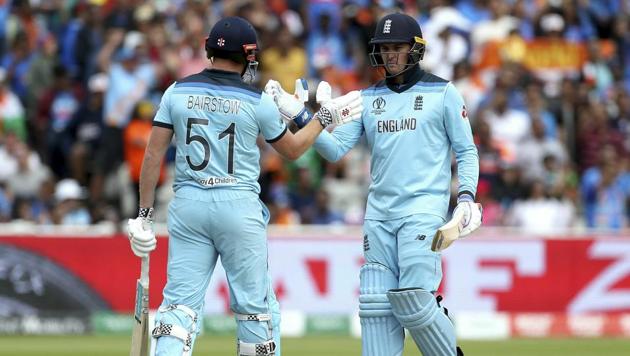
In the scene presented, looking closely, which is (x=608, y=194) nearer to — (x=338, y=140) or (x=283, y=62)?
(x=283, y=62)

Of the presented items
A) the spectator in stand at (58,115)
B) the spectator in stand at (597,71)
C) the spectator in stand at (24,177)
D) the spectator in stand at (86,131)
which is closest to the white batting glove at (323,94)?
the spectator in stand at (24,177)

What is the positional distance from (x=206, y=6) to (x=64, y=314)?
173 inches

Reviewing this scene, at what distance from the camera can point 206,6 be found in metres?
16.0

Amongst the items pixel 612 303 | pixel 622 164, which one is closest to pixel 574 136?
pixel 622 164

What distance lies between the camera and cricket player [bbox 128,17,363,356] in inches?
279

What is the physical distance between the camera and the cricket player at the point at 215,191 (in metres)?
7.08

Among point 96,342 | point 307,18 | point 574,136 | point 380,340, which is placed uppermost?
point 307,18

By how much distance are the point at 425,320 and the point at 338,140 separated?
3.68 feet

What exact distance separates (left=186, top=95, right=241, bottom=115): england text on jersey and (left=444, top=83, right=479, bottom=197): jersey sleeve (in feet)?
3.66

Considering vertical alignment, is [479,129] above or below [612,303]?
above

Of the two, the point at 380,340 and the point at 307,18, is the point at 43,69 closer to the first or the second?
the point at 307,18

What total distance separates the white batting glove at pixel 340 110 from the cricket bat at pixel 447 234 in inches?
32.4

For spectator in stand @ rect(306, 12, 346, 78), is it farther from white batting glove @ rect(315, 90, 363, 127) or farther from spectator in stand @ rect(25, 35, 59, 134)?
white batting glove @ rect(315, 90, 363, 127)

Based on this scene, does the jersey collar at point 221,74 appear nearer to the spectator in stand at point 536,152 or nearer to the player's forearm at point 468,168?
the player's forearm at point 468,168
